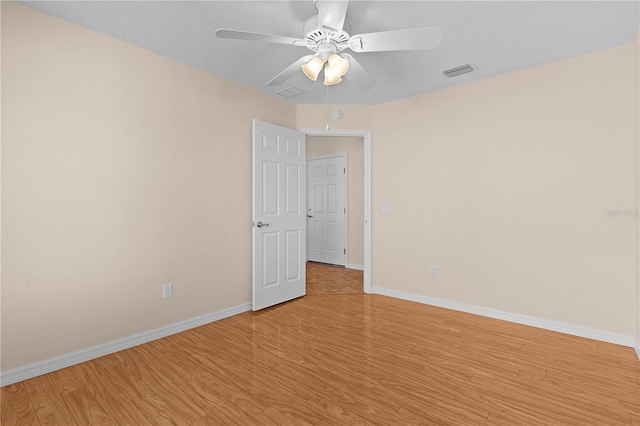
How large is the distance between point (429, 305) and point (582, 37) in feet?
9.19

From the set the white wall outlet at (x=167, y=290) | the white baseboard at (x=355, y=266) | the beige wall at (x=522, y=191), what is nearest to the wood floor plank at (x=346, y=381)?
the white wall outlet at (x=167, y=290)

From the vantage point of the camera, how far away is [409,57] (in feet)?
9.27

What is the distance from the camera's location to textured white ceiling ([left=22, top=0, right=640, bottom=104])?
2.10 m

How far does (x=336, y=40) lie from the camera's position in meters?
2.05

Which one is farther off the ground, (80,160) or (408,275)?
(80,160)

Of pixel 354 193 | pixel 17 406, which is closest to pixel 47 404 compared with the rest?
pixel 17 406

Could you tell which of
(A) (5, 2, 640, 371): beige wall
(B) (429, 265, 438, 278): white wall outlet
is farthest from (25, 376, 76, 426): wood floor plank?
(B) (429, 265, 438, 278): white wall outlet

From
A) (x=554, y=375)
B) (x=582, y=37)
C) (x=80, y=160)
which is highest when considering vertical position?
(x=582, y=37)

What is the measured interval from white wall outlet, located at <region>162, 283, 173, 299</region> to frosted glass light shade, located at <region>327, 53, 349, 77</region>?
229 centimetres

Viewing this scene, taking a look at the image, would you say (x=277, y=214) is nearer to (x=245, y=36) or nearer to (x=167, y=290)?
(x=167, y=290)

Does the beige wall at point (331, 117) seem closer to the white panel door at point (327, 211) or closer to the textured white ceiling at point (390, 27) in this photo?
the textured white ceiling at point (390, 27)

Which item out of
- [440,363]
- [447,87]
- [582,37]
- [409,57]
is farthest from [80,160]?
[582,37]

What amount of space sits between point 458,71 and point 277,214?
94.2 inches

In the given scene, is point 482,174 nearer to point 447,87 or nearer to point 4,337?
point 447,87
